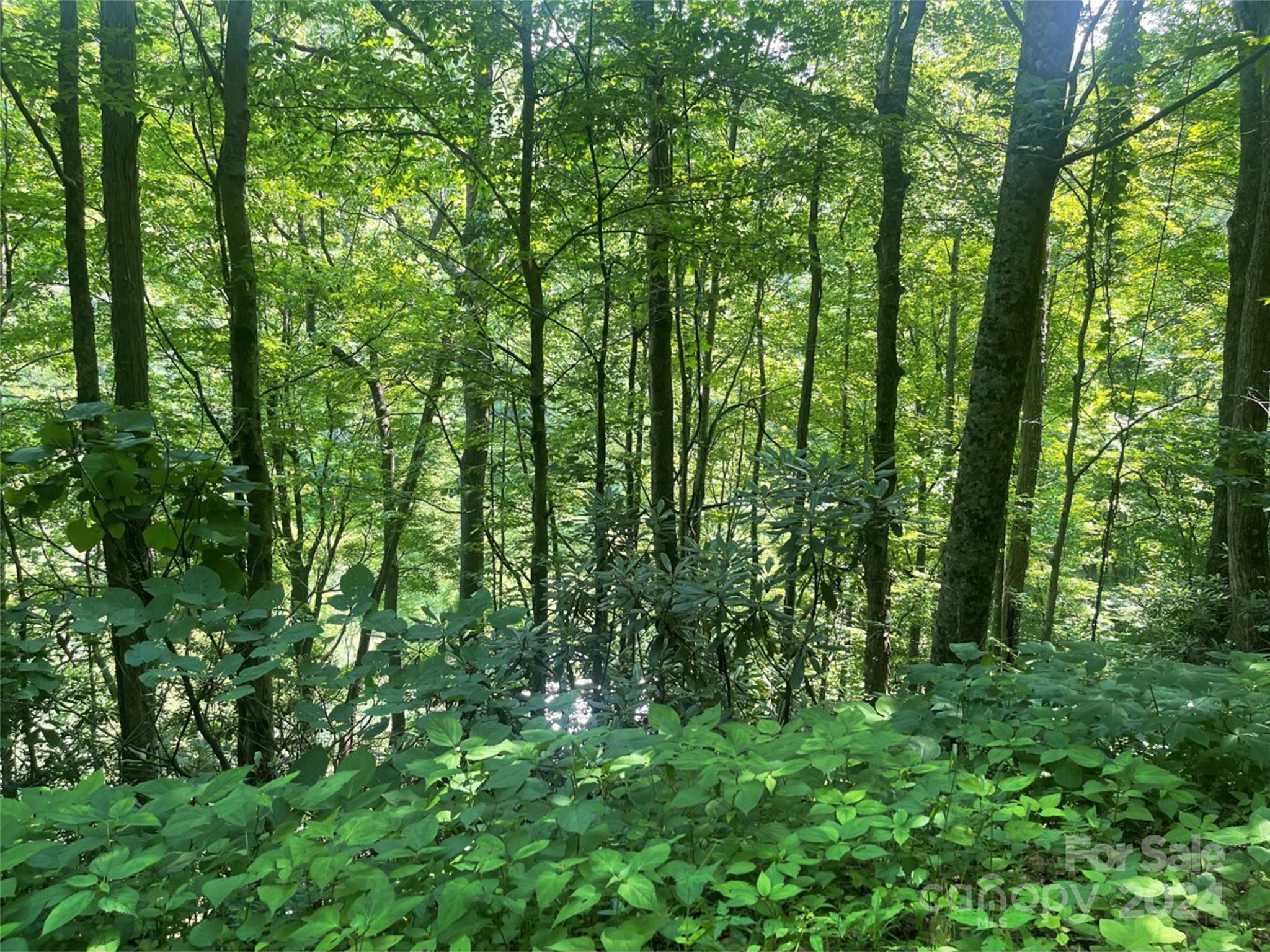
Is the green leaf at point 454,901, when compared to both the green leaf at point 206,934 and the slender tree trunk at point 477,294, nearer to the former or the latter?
the green leaf at point 206,934

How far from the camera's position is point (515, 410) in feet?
14.6

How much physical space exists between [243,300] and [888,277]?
207 inches

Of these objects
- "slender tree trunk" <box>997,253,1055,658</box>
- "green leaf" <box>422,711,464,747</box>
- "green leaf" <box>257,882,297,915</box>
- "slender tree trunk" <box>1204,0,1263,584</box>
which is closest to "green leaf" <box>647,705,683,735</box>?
"green leaf" <box>422,711,464,747</box>

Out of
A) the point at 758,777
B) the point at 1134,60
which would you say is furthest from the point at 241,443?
the point at 1134,60

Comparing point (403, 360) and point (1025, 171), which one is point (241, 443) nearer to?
point (403, 360)

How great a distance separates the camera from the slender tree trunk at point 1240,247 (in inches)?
255

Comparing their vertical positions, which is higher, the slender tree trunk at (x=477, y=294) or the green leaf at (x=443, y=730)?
the slender tree trunk at (x=477, y=294)

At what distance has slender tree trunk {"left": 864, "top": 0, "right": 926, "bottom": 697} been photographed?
595 centimetres

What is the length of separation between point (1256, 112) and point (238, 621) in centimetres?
958

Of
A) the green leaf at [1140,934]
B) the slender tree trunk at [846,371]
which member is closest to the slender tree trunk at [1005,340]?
the green leaf at [1140,934]

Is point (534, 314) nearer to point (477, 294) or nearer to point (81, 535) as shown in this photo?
point (477, 294)

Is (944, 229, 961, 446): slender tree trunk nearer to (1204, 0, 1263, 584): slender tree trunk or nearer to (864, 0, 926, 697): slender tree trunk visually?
(1204, 0, 1263, 584): slender tree trunk

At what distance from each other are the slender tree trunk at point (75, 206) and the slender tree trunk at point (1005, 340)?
500 centimetres

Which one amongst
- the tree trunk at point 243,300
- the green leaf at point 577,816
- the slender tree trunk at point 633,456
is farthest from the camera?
the slender tree trunk at point 633,456
